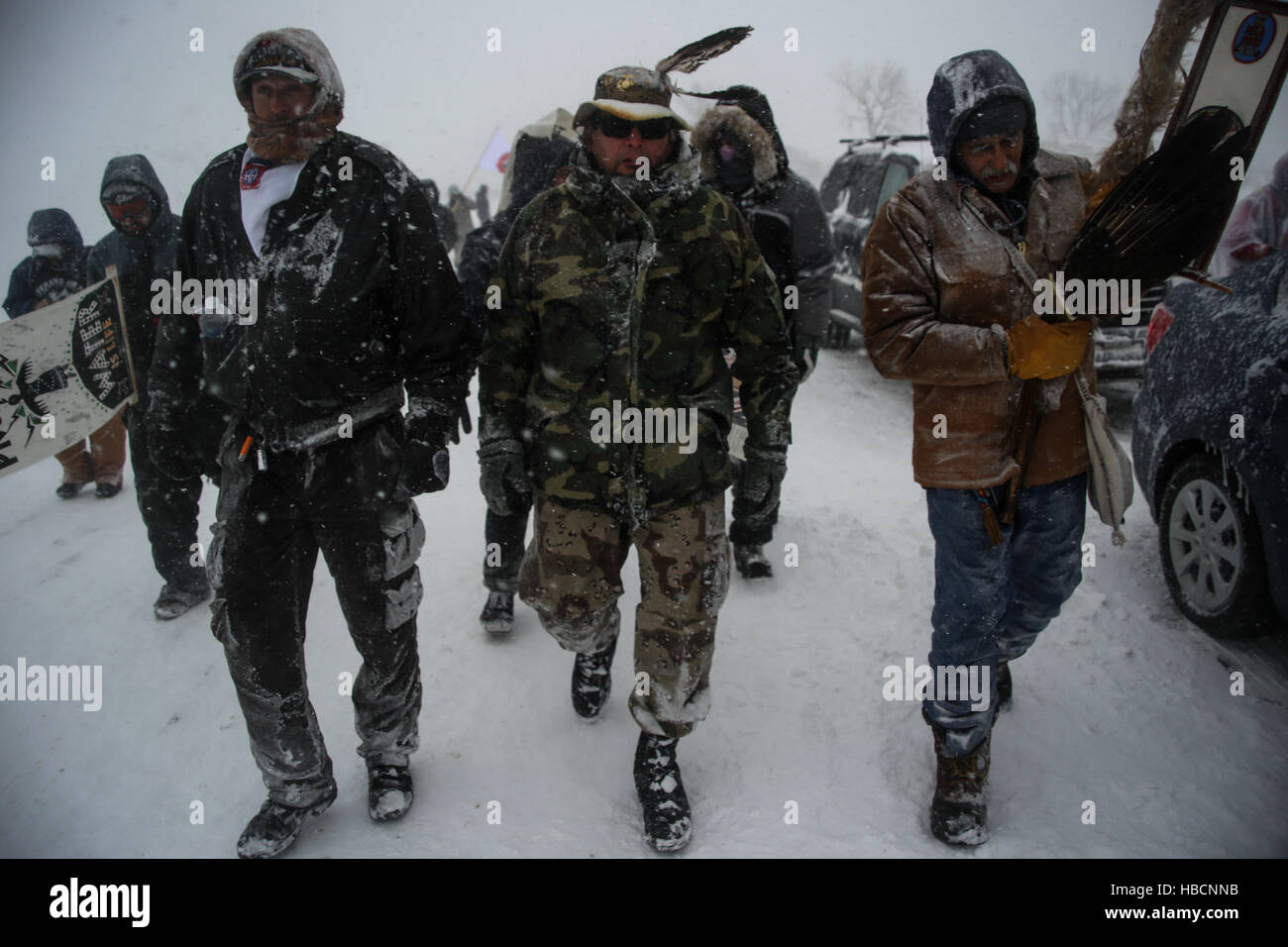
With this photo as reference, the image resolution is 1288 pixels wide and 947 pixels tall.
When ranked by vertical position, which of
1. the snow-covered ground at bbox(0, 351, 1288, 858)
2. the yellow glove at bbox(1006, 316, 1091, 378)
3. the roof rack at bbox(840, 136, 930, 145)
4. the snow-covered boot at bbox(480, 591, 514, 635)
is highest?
the roof rack at bbox(840, 136, 930, 145)

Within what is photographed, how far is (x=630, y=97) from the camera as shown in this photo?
2.21m

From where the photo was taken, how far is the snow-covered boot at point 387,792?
2.55 meters

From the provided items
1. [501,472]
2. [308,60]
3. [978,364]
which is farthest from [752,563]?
[308,60]

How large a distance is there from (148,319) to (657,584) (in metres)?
3.12

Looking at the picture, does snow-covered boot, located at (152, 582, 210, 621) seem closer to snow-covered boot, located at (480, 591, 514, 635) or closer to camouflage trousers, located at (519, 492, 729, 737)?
snow-covered boot, located at (480, 591, 514, 635)

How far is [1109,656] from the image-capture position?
331 cm

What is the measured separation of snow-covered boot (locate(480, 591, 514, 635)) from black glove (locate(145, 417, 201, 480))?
58.2 inches

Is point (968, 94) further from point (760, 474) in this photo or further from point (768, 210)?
→ point (768, 210)

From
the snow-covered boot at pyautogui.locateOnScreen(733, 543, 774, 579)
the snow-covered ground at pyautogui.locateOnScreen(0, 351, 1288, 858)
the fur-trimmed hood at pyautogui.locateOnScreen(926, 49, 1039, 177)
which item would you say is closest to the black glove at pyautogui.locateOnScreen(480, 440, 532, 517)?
the snow-covered ground at pyautogui.locateOnScreen(0, 351, 1288, 858)

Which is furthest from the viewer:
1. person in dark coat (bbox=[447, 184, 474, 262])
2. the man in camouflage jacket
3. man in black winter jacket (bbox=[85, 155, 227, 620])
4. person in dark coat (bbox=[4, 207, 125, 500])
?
person in dark coat (bbox=[447, 184, 474, 262])

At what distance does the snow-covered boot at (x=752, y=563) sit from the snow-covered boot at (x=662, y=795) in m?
1.63

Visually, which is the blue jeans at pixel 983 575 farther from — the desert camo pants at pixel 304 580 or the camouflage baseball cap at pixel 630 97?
the desert camo pants at pixel 304 580

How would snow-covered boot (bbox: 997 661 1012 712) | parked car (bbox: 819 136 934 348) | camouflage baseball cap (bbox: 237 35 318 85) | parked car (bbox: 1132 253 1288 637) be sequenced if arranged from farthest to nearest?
parked car (bbox: 819 136 934 348)
snow-covered boot (bbox: 997 661 1012 712)
parked car (bbox: 1132 253 1288 637)
camouflage baseball cap (bbox: 237 35 318 85)

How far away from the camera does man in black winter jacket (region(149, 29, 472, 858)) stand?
7.13 ft
